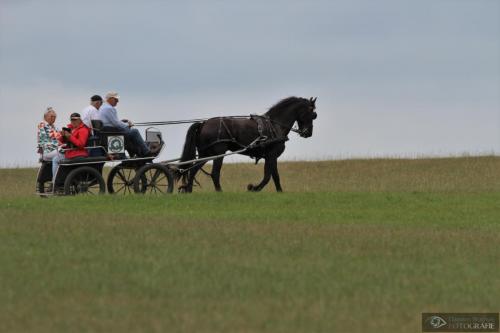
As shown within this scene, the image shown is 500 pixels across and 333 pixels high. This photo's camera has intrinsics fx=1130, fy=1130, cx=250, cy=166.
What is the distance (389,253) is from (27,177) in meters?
27.9

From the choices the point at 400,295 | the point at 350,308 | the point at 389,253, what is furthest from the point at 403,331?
the point at 389,253

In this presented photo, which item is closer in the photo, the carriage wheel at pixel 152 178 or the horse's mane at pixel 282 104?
the carriage wheel at pixel 152 178

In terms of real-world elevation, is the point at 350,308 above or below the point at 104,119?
below

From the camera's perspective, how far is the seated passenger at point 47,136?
21203 mm

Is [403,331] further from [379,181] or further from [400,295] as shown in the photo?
[379,181]

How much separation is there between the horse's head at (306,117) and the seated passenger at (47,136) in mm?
5896

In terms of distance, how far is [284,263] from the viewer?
1323 cm

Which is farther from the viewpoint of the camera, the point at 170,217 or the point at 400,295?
the point at 170,217
